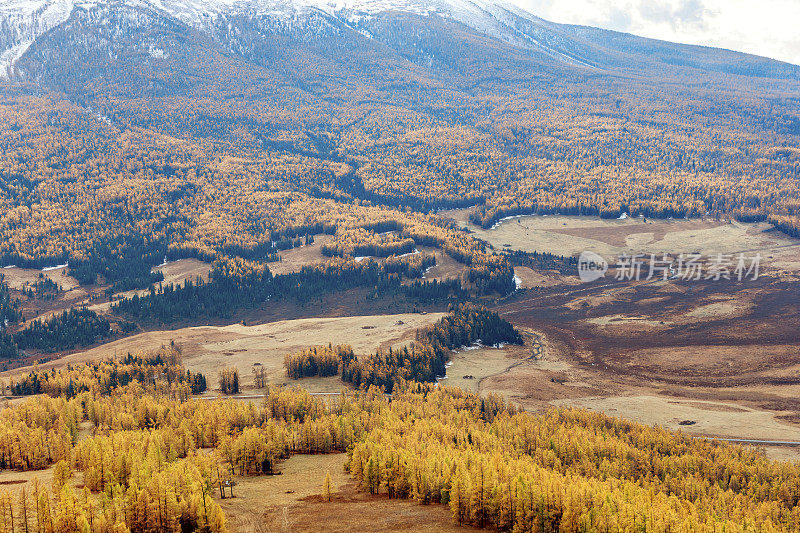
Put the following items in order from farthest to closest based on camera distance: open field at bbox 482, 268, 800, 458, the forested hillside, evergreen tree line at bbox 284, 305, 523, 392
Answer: evergreen tree line at bbox 284, 305, 523, 392, open field at bbox 482, 268, 800, 458, the forested hillside

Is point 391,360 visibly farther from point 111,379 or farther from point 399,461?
point 399,461

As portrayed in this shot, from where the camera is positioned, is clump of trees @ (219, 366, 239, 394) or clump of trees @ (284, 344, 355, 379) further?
clump of trees @ (284, 344, 355, 379)

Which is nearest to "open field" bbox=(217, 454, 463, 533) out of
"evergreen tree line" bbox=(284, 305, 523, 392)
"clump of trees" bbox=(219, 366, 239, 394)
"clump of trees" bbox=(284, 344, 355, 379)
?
"evergreen tree line" bbox=(284, 305, 523, 392)

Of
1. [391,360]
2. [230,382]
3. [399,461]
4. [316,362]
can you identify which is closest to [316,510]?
[399,461]

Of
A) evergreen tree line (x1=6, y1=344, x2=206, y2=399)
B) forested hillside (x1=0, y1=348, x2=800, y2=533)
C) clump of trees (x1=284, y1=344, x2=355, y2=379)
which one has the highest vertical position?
forested hillside (x1=0, y1=348, x2=800, y2=533)

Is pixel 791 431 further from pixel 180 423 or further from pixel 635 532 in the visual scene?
pixel 180 423

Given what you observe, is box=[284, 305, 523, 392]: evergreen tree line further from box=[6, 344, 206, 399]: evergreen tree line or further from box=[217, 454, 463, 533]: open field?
box=[217, 454, 463, 533]: open field

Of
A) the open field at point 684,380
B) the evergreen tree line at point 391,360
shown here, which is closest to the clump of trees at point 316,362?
the evergreen tree line at point 391,360

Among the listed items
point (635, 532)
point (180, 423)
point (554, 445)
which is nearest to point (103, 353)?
point (180, 423)

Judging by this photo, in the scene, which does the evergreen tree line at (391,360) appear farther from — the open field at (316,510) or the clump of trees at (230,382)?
the open field at (316,510)

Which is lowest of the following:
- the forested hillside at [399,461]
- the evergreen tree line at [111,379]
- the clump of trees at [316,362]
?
the evergreen tree line at [111,379]

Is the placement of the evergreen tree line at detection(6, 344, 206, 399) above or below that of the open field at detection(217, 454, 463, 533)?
below
